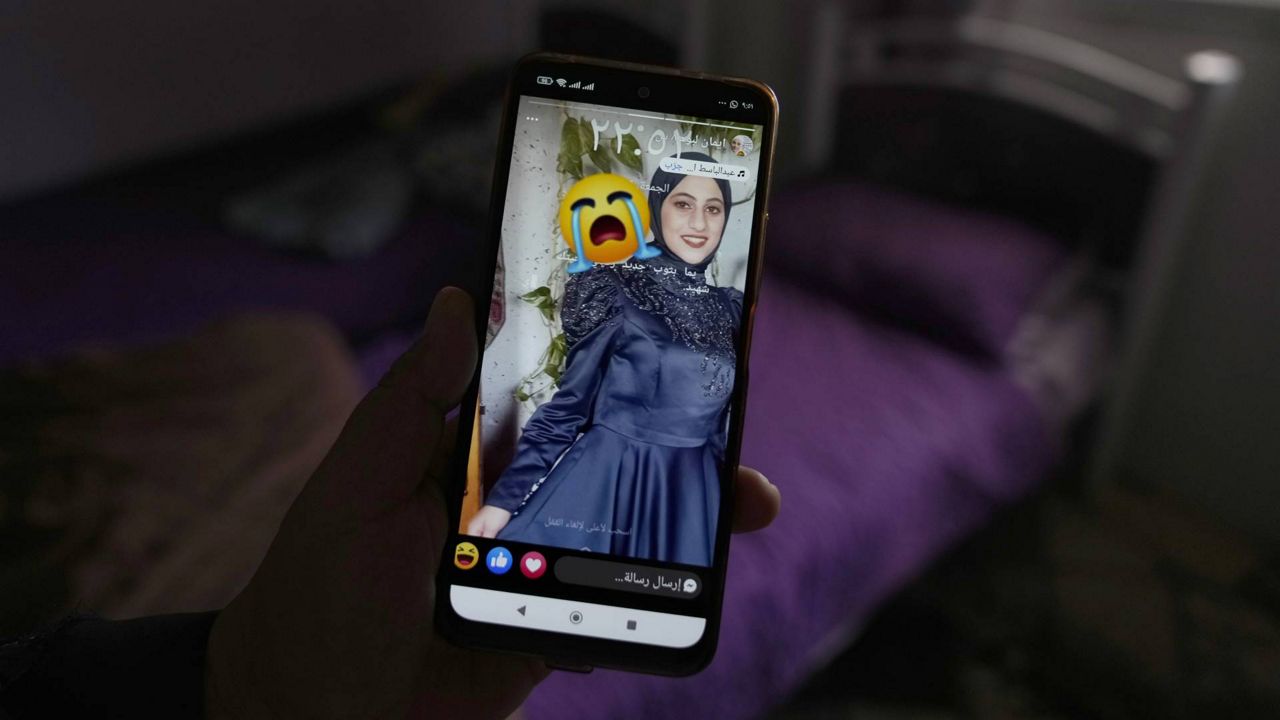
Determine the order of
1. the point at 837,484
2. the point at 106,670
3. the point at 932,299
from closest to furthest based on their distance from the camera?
the point at 106,670 < the point at 837,484 < the point at 932,299

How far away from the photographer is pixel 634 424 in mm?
529

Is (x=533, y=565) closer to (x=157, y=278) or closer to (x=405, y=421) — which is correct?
(x=405, y=421)

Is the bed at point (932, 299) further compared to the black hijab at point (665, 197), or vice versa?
the bed at point (932, 299)

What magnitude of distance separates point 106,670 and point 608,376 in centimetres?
31

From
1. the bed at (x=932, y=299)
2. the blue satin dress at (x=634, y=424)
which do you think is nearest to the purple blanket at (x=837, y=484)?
the bed at (x=932, y=299)

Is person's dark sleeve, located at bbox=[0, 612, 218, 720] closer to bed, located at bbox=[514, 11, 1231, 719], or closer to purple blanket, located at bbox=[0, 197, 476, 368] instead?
purple blanket, located at bbox=[0, 197, 476, 368]

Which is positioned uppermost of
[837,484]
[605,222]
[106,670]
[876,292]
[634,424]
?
[605,222]

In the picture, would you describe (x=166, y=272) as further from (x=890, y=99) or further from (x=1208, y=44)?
(x=1208, y=44)

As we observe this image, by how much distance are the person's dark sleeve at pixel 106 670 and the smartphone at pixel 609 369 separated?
0.15 m

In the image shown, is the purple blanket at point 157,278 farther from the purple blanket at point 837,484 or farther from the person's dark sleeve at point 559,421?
the purple blanket at point 837,484

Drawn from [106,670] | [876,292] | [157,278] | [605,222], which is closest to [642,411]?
[605,222]

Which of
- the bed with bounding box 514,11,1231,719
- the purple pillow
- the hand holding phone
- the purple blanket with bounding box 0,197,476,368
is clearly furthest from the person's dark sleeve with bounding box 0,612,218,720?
the purple pillow

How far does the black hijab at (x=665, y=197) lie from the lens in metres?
0.52

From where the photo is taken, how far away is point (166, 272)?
931 millimetres
